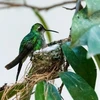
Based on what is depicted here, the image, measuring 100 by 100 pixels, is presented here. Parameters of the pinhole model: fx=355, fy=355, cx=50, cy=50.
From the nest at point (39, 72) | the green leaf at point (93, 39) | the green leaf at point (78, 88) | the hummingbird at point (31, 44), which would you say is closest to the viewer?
the green leaf at point (93, 39)

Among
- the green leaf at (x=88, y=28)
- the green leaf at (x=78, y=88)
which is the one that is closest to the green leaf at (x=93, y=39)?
the green leaf at (x=88, y=28)

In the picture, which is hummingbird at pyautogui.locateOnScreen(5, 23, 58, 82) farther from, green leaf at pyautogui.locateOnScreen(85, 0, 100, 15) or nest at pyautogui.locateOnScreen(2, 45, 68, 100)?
green leaf at pyautogui.locateOnScreen(85, 0, 100, 15)

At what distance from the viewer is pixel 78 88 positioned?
25.5 inches

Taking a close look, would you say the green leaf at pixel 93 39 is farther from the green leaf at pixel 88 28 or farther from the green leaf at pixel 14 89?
the green leaf at pixel 14 89

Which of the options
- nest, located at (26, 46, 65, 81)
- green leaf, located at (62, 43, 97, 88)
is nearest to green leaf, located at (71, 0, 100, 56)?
green leaf, located at (62, 43, 97, 88)

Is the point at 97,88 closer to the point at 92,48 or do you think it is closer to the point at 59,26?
the point at 59,26

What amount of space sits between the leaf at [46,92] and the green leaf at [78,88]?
27 mm

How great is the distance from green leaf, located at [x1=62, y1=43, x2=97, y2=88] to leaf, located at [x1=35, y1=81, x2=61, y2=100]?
0.06 meters

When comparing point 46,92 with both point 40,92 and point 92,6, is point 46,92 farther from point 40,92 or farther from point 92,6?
point 92,6

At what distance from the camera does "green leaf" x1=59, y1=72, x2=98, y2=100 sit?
0.63 metres

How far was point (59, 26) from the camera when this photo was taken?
2.23 metres

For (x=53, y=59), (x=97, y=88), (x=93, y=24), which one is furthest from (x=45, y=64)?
(x=97, y=88)

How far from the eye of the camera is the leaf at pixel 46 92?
2.12 feet

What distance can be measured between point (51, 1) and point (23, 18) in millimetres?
208
